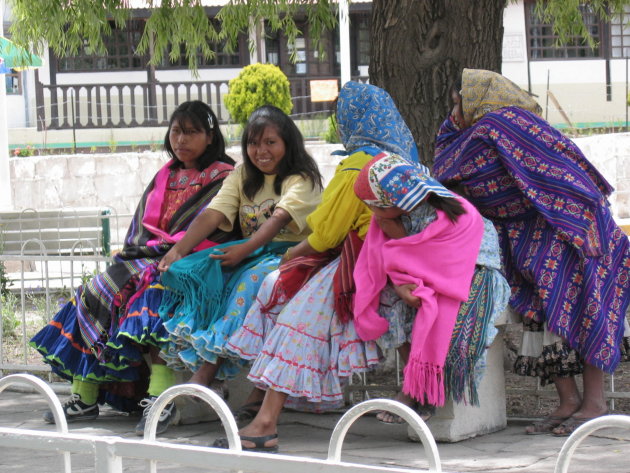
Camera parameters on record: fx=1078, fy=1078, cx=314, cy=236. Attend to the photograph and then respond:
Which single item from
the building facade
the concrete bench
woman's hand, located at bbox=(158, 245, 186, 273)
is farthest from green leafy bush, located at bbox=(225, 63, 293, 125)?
woman's hand, located at bbox=(158, 245, 186, 273)

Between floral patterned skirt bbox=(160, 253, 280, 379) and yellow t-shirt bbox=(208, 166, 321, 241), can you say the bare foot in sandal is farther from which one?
yellow t-shirt bbox=(208, 166, 321, 241)

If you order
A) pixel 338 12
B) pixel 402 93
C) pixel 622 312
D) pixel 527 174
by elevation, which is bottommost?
pixel 622 312

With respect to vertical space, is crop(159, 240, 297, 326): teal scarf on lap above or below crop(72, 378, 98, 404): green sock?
above

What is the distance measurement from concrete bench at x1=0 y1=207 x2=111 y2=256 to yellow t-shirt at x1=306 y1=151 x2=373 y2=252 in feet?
19.4

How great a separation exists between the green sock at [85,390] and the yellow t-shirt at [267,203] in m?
0.96

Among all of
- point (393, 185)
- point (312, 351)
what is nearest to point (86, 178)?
point (312, 351)

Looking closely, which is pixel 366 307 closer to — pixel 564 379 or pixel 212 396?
pixel 564 379

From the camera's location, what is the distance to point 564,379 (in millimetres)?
4426

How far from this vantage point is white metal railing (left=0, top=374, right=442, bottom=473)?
2182mm

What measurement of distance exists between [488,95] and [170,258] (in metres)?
1.57

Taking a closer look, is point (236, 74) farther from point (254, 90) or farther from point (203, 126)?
point (203, 126)

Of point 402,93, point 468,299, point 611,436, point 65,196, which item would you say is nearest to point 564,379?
point 611,436

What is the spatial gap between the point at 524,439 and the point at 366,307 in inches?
34.9

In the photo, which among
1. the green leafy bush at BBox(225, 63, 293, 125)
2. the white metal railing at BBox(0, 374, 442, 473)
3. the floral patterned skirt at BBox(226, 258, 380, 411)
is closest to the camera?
the white metal railing at BBox(0, 374, 442, 473)
